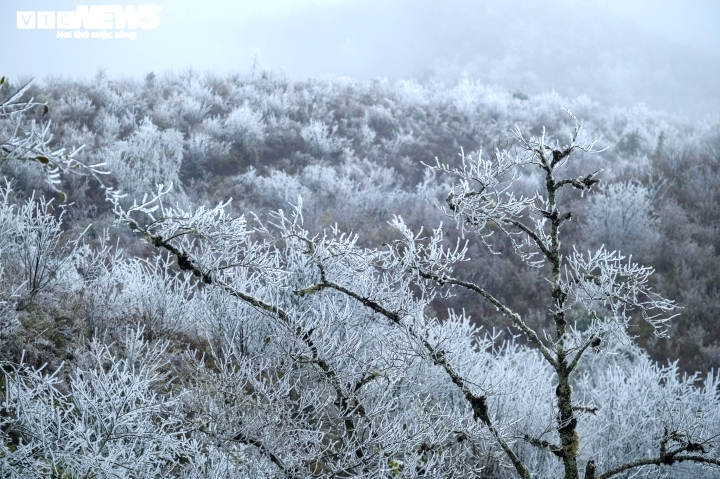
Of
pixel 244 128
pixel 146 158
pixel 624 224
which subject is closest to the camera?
pixel 624 224

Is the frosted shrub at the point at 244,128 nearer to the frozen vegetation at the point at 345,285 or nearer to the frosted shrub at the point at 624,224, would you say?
the frozen vegetation at the point at 345,285

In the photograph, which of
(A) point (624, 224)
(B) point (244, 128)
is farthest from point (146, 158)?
(A) point (624, 224)

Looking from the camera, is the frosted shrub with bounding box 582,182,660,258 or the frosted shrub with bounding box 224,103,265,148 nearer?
the frosted shrub with bounding box 582,182,660,258

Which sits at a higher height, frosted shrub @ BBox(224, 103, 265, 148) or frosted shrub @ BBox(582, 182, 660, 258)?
frosted shrub @ BBox(224, 103, 265, 148)

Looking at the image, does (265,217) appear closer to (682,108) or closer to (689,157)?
(689,157)

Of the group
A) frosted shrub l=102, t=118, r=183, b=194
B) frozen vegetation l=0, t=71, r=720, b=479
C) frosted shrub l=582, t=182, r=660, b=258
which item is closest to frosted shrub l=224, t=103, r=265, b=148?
frozen vegetation l=0, t=71, r=720, b=479

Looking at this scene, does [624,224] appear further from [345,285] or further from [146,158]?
[146,158]

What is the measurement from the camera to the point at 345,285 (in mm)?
4586

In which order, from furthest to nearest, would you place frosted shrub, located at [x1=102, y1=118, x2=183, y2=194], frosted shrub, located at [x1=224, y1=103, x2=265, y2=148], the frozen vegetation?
frosted shrub, located at [x1=224, y1=103, x2=265, y2=148] < frosted shrub, located at [x1=102, y1=118, x2=183, y2=194] < the frozen vegetation

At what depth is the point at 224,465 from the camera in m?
3.23

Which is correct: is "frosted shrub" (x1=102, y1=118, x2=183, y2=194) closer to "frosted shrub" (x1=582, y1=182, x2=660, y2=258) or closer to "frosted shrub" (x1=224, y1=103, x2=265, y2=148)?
"frosted shrub" (x1=224, y1=103, x2=265, y2=148)

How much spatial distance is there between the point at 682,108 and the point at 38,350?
47.1m

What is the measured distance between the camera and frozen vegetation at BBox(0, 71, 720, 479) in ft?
8.59

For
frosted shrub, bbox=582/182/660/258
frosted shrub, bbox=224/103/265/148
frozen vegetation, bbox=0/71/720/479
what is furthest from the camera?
frosted shrub, bbox=224/103/265/148
